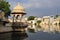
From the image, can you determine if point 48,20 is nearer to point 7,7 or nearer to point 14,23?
point 7,7

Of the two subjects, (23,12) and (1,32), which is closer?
(1,32)

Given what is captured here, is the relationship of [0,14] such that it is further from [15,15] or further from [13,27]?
[15,15]

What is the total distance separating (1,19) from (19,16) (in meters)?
8.02

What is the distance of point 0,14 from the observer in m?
30.3

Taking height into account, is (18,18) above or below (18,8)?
below

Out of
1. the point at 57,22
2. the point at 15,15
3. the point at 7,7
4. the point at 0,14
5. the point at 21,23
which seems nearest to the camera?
the point at 0,14

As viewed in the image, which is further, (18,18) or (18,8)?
(18,18)

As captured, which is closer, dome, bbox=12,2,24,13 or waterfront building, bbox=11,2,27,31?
waterfront building, bbox=11,2,27,31

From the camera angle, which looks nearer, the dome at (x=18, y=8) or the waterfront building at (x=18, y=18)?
the waterfront building at (x=18, y=18)

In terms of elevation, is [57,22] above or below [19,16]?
below

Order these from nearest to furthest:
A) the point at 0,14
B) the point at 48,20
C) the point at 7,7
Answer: the point at 0,14, the point at 7,7, the point at 48,20

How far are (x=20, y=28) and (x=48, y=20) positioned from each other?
88.6 meters

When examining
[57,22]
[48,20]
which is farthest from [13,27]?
[48,20]

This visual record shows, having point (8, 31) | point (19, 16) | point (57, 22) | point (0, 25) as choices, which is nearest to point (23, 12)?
point (19, 16)
